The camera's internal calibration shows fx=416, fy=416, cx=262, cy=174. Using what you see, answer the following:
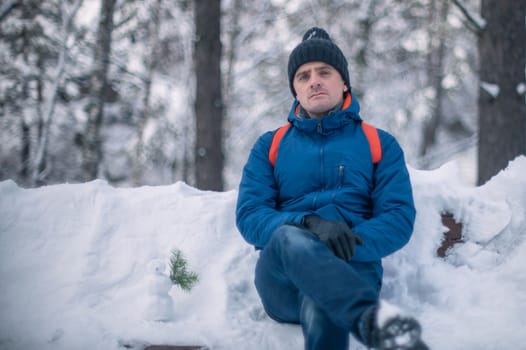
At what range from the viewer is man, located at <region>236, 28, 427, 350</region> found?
5.42 ft

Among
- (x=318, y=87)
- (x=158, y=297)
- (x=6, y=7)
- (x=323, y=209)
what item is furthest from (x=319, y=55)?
(x=6, y=7)

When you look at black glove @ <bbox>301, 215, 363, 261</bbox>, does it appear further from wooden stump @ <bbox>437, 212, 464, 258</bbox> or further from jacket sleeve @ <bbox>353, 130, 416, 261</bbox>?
wooden stump @ <bbox>437, 212, 464, 258</bbox>

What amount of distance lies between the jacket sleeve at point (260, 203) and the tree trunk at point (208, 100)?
3.12m

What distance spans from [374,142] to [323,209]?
51 centimetres

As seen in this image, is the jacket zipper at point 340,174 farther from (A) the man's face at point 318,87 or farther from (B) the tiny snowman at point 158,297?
(B) the tiny snowman at point 158,297

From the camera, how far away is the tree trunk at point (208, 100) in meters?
5.54

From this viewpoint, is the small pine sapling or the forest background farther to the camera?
the forest background

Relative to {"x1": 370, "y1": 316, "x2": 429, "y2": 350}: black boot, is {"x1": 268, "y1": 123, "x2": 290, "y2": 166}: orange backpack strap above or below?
above

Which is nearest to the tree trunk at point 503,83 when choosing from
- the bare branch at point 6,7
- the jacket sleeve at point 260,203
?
the jacket sleeve at point 260,203

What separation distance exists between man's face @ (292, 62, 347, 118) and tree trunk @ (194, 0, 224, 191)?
10.3 ft

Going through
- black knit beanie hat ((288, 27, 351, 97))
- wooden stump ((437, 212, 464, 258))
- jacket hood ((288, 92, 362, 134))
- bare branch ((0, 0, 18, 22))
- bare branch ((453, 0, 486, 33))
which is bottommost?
wooden stump ((437, 212, 464, 258))

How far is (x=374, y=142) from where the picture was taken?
2.32 m

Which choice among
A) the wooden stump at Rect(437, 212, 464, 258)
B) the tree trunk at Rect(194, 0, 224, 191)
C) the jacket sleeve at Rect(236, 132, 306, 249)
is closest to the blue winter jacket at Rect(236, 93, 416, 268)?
Result: the jacket sleeve at Rect(236, 132, 306, 249)

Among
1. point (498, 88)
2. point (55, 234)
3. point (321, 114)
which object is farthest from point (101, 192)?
point (498, 88)
